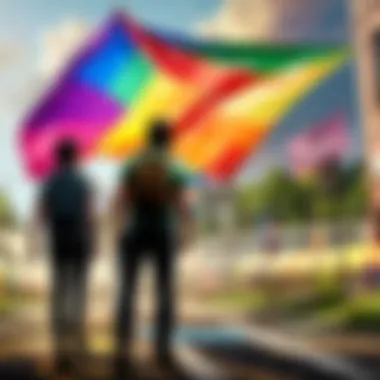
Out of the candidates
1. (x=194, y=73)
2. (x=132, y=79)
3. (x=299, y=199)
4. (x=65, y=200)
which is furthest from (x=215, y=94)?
(x=65, y=200)

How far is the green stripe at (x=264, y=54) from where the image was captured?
1.94 meters

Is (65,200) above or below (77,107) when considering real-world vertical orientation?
below

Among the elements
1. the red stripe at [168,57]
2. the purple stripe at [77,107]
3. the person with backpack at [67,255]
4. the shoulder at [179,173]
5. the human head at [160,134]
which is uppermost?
the red stripe at [168,57]

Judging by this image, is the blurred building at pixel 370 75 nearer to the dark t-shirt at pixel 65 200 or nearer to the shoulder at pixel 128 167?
the shoulder at pixel 128 167

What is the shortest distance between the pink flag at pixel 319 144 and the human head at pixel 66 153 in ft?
1.48

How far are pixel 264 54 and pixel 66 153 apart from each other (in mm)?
469

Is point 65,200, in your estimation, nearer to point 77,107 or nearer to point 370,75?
point 77,107

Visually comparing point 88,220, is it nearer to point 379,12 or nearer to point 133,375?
point 133,375

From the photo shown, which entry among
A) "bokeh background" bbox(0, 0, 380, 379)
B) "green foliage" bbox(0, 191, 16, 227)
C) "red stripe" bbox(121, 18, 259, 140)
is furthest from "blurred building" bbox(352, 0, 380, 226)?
"green foliage" bbox(0, 191, 16, 227)

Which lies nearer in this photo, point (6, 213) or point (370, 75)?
point (6, 213)

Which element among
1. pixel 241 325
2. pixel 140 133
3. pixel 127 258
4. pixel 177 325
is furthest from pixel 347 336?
pixel 140 133

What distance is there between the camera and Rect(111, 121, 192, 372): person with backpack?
1.86 m

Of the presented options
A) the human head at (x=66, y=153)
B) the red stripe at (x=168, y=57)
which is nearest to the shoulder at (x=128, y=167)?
the human head at (x=66, y=153)

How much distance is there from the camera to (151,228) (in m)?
1.87
